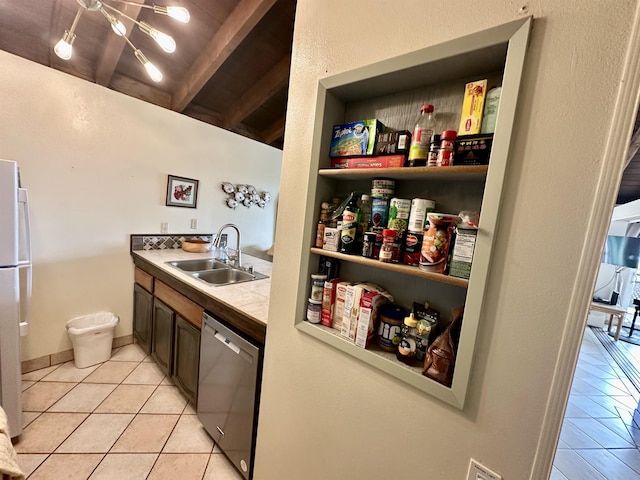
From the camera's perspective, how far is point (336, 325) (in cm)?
103

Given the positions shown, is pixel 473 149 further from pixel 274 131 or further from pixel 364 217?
pixel 274 131

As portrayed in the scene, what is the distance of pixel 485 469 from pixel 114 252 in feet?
9.82

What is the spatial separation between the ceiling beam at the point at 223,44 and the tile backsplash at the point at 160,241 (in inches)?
58.4

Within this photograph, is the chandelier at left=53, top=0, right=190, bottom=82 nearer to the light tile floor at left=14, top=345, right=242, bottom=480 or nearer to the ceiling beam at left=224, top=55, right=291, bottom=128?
the ceiling beam at left=224, top=55, right=291, bottom=128

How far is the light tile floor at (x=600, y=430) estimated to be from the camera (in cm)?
177

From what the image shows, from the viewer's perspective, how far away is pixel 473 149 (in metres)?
0.72

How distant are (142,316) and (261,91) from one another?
105 inches

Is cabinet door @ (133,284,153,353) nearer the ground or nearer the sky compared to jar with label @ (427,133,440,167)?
nearer the ground

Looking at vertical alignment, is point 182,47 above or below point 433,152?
above

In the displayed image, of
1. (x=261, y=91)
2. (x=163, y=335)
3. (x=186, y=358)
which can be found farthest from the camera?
(x=261, y=91)

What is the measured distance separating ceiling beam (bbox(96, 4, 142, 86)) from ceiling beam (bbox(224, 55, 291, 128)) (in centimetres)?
117

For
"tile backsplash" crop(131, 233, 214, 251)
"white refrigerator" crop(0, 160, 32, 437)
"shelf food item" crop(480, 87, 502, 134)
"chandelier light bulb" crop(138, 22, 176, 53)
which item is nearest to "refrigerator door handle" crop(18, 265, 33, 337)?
"white refrigerator" crop(0, 160, 32, 437)

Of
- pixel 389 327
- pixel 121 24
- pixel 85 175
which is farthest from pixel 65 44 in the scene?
pixel 389 327

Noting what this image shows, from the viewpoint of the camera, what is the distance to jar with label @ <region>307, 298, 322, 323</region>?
1.05m
